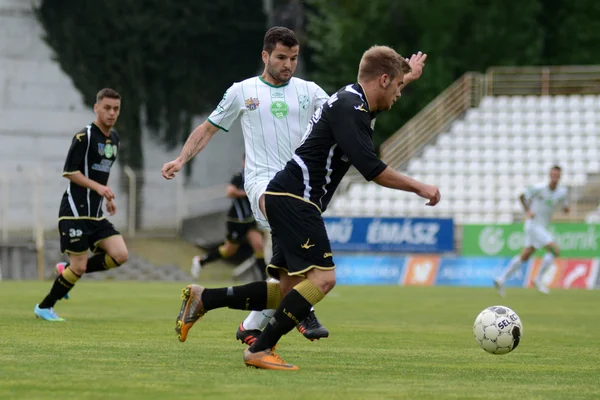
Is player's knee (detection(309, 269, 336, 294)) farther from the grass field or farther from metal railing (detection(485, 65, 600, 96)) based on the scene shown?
metal railing (detection(485, 65, 600, 96))

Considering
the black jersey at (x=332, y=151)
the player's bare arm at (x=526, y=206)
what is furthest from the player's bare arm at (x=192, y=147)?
the player's bare arm at (x=526, y=206)

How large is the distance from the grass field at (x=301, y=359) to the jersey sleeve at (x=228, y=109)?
1744 mm

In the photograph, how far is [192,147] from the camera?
858cm

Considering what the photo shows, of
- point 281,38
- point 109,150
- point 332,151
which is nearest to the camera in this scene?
point 332,151

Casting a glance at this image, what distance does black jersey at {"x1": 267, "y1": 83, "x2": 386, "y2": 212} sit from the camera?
22.9 feet

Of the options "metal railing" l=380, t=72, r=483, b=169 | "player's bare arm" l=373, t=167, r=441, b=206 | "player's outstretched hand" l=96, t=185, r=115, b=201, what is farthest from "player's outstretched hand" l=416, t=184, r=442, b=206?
"metal railing" l=380, t=72, r=483, b=169

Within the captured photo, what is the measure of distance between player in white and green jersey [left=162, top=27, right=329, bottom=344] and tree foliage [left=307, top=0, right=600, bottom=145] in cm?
2661

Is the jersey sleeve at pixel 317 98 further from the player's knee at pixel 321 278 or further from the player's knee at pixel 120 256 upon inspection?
the player's knee at pixel 120 256

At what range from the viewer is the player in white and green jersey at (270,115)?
28.7 ft

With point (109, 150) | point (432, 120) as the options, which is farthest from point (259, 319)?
point (432, 120)

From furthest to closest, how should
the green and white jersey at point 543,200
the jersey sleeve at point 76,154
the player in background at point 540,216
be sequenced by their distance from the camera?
the green and white jersey at point 543,200, the player in background at point 540,216, the jersey sleeve at point 76,154

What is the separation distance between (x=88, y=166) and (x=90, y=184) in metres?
0.41

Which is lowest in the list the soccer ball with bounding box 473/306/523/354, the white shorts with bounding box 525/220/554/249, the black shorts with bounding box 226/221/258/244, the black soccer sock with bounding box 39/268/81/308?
the white shorts with bounding box 525/220/554/249

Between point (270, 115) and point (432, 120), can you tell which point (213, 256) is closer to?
point (432, 120)
